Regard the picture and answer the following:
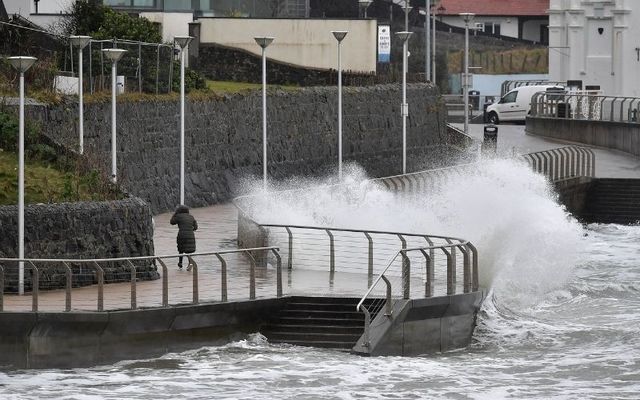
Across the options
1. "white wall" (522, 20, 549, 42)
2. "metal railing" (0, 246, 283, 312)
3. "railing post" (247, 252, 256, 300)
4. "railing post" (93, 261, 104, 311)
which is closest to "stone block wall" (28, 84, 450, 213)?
"metal railing" (0, 246, 283, 312)

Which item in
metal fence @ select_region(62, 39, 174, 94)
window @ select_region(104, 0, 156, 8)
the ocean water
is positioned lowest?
the ocean water

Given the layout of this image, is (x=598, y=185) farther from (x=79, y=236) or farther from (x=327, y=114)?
(x=79, y=236)

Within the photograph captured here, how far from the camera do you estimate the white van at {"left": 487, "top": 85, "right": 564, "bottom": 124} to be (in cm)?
7625

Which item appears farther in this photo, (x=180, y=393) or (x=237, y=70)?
(x=237, y=70)

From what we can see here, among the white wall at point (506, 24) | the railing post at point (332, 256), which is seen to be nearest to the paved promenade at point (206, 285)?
the railing post at point (332, 256)

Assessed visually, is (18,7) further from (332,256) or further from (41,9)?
(332,256)

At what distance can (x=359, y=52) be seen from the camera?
201 feet

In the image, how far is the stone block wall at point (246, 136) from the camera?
43094 millimetres

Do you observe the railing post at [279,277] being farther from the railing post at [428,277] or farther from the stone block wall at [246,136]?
the stone block wall at [246,136]

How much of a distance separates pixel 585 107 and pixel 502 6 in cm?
3828

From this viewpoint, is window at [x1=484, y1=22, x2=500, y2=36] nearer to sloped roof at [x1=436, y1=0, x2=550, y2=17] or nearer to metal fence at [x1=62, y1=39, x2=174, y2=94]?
sloped roof at [x1=436, y1=0, x2=550, y2=17]

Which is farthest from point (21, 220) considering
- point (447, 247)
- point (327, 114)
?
point (327, 114)

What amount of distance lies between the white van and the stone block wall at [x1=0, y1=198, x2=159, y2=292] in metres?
43.7

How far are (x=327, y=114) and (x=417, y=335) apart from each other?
24547 millimetres
